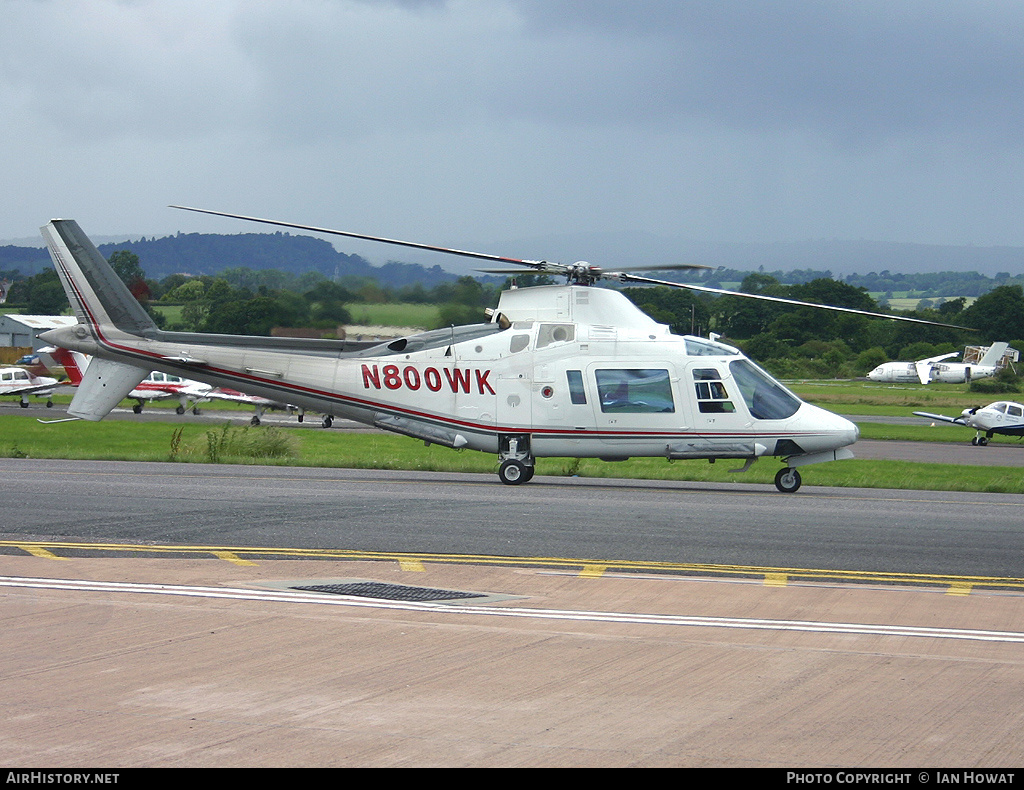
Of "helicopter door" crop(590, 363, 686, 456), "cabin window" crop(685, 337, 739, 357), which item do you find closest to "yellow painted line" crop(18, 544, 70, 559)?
"helicopter door" crop(590, 363, 686, 456)

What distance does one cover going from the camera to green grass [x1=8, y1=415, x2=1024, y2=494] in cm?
2647

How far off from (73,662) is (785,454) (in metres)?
15.7

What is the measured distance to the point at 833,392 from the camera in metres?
86.2

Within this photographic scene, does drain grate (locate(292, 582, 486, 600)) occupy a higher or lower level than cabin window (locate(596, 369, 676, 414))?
lower

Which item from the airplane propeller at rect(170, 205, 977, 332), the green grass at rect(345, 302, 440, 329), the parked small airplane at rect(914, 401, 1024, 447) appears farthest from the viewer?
the parked small airplane at rect(914, 401, 1024, 447)

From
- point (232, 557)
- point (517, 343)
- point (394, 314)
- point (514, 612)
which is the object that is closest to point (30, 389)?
point (394, 314)

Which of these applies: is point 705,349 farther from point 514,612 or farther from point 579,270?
point 514,612

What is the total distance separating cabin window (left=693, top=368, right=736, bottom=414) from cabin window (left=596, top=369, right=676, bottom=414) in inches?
19.8

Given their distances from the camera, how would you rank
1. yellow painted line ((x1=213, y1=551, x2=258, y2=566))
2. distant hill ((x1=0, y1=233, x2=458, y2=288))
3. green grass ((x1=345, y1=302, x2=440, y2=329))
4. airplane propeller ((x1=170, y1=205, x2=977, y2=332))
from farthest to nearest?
distant hill ((x1=0, y1=233, x2=458, y2=288)), green grass ((x1=345, y1=302, x2=440, y2=329)), airplane propeller ((x1=170, y1=205, x2=977, y2=332)), yellow painted line ((x1=213, y1=551, x2=258, y2=566))

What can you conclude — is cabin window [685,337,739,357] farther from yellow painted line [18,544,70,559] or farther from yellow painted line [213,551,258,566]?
yellow painted line [18,544,70,559]

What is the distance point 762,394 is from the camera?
20.8 m

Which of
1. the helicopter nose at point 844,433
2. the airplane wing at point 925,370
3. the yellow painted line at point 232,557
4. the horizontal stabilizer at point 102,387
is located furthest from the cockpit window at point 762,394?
the airplane wing at point 925,370

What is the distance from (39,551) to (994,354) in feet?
270
